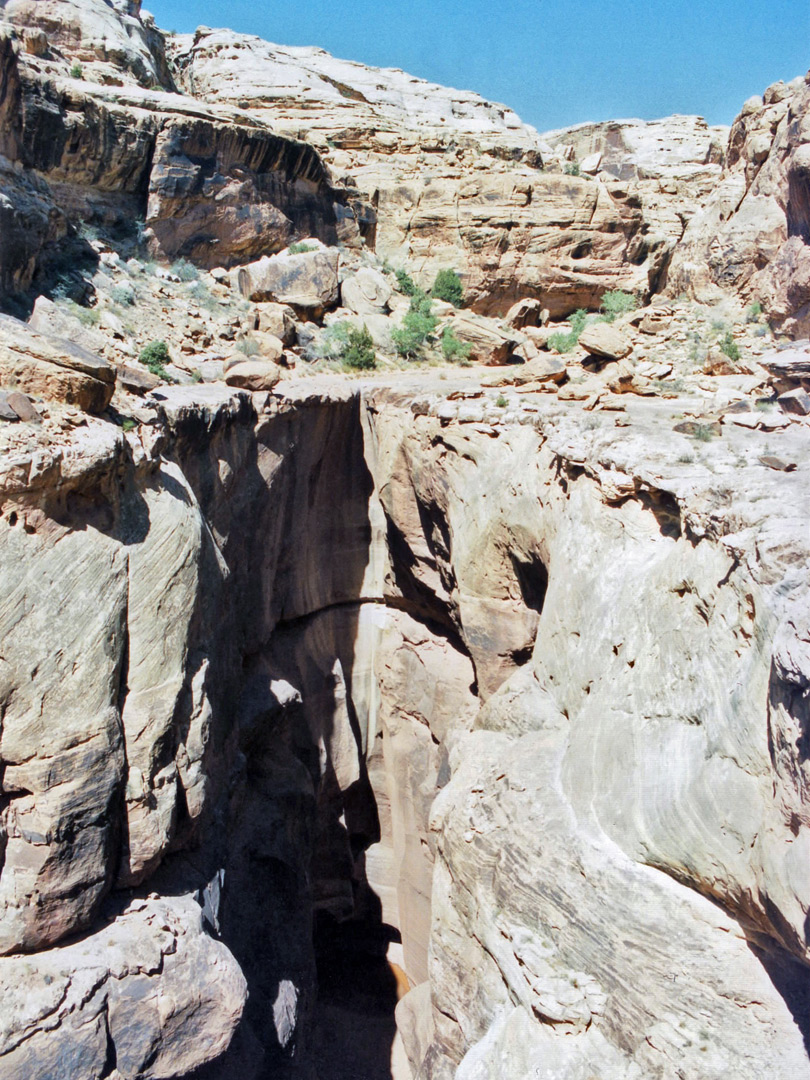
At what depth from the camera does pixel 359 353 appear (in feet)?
68.0

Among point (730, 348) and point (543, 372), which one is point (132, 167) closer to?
point (543, 372)

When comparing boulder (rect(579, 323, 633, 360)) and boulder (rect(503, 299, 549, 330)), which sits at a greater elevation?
boulder (rect(503, 299, 549, 330))

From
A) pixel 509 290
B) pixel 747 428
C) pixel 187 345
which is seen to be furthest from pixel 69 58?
pixel 747 428

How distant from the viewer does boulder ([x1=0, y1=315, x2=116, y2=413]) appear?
981 centimetres

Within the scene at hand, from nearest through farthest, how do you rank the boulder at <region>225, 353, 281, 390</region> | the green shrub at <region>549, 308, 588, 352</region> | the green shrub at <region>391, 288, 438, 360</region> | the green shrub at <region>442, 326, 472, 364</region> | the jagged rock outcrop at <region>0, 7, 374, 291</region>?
the boulder at <region>225, 353, 281, 390</region> → the jagged rock outcrop at <region>0, 7, 374, 291</region> → the green shrub at <region>549, 308, 588, 352</region> → the green shrub at <region>391, 288, 438, 360</region> → the green shrub at <region>442, 326, 472, 364</region>

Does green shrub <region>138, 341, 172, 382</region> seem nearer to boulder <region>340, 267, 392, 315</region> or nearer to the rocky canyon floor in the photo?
the rocky canyon floor

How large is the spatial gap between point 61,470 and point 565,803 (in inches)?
286

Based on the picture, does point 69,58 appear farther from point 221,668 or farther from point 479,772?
point 479,772

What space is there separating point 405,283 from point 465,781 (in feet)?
60.8

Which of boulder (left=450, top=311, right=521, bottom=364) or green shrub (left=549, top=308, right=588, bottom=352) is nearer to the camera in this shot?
green shrub (left=549, top=308, right=588, bottom=352)

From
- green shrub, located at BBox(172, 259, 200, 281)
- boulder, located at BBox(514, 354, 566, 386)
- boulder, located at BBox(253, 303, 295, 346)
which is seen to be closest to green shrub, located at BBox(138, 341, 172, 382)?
boulder, located at BBox(253, 303, 295, 346)

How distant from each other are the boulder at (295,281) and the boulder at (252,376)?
263 inches

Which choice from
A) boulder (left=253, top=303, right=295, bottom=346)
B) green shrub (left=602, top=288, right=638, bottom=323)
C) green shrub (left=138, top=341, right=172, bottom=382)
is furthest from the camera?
green shrub (left=602, top=288, right=638, bottom=323)

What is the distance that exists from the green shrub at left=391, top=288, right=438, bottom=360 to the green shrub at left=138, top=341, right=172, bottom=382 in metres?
7.91
